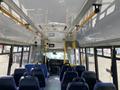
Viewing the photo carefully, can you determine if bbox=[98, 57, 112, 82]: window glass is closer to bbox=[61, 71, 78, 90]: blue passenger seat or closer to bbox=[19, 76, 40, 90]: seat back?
bbox=[61, 71, 78, 90]: blue passenger seat

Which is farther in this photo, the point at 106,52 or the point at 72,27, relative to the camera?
the point at 72,27

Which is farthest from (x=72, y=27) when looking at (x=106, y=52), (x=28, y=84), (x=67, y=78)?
(x=28, y=84)

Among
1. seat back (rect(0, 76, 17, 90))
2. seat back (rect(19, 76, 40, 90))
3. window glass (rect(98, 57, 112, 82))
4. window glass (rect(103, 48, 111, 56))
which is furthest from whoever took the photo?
window glass (rect(98, 57, 112, 82))

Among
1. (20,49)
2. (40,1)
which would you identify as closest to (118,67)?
(40,1)

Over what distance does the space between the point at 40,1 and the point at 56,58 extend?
847 centimetres

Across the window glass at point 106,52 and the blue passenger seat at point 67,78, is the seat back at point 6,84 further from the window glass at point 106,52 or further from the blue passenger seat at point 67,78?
the window glass at point 106,52

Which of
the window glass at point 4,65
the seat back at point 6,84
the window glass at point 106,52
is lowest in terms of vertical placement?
the seat back at point 6,84

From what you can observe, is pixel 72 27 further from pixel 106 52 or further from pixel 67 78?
pixel 67 78

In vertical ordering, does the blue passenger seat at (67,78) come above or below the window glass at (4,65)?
below

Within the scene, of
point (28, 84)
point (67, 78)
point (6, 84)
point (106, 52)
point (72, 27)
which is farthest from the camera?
point (72, 27)

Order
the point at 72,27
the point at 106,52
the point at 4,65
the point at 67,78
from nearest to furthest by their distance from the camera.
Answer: the point at 106,52 → the point at 67,78 → the point at 72,27 → the point at 4,65

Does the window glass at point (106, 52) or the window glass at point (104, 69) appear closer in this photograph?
the window glass at point (106, 52)

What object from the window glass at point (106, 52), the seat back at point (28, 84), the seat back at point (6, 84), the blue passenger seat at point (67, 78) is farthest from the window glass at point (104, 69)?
the seat back at point (6, 84)

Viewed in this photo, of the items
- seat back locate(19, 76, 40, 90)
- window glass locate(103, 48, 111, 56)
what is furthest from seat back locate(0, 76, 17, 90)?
window glass locate(103, 48, 111, 56)
